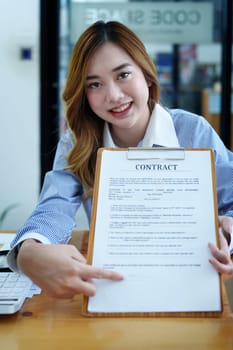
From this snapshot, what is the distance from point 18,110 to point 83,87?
2.36 meters

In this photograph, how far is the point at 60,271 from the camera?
1.01 meters

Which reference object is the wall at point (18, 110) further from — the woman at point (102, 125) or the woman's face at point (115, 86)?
the woman's face at point (115, 86)

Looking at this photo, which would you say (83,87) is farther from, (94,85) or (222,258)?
(222,258)

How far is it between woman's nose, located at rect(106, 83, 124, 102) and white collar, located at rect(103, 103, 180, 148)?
0.20 metres

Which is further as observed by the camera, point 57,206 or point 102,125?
point 102,125

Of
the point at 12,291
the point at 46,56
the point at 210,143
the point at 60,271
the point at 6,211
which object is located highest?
the point at 46,56

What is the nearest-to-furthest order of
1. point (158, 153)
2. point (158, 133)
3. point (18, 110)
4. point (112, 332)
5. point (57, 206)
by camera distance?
1. point (112, 332)
2. point (158, 153)
3. point (57, 206)
4. point (158, 133)
5. point (18, 110)

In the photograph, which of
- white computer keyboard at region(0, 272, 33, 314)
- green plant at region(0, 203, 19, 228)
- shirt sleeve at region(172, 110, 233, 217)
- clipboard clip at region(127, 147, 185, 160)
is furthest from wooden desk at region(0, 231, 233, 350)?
green plant at region(0, 203, 19, 228)

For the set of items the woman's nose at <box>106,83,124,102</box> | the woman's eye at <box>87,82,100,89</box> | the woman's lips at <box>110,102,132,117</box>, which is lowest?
the woman's lips at <box>110,102,132,117</box>

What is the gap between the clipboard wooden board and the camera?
38.6 inches

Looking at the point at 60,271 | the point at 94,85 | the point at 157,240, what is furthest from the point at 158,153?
the point at 94,85

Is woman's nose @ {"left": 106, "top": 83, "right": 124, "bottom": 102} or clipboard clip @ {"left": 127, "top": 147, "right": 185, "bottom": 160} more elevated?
woman's nose @ {"left": 106, "top": 83, "right": 124, "bottom": 102}

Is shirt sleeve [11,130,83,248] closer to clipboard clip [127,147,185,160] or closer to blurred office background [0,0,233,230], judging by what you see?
clipboard clip [127,147,185,160]

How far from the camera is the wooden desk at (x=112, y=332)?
927mm
